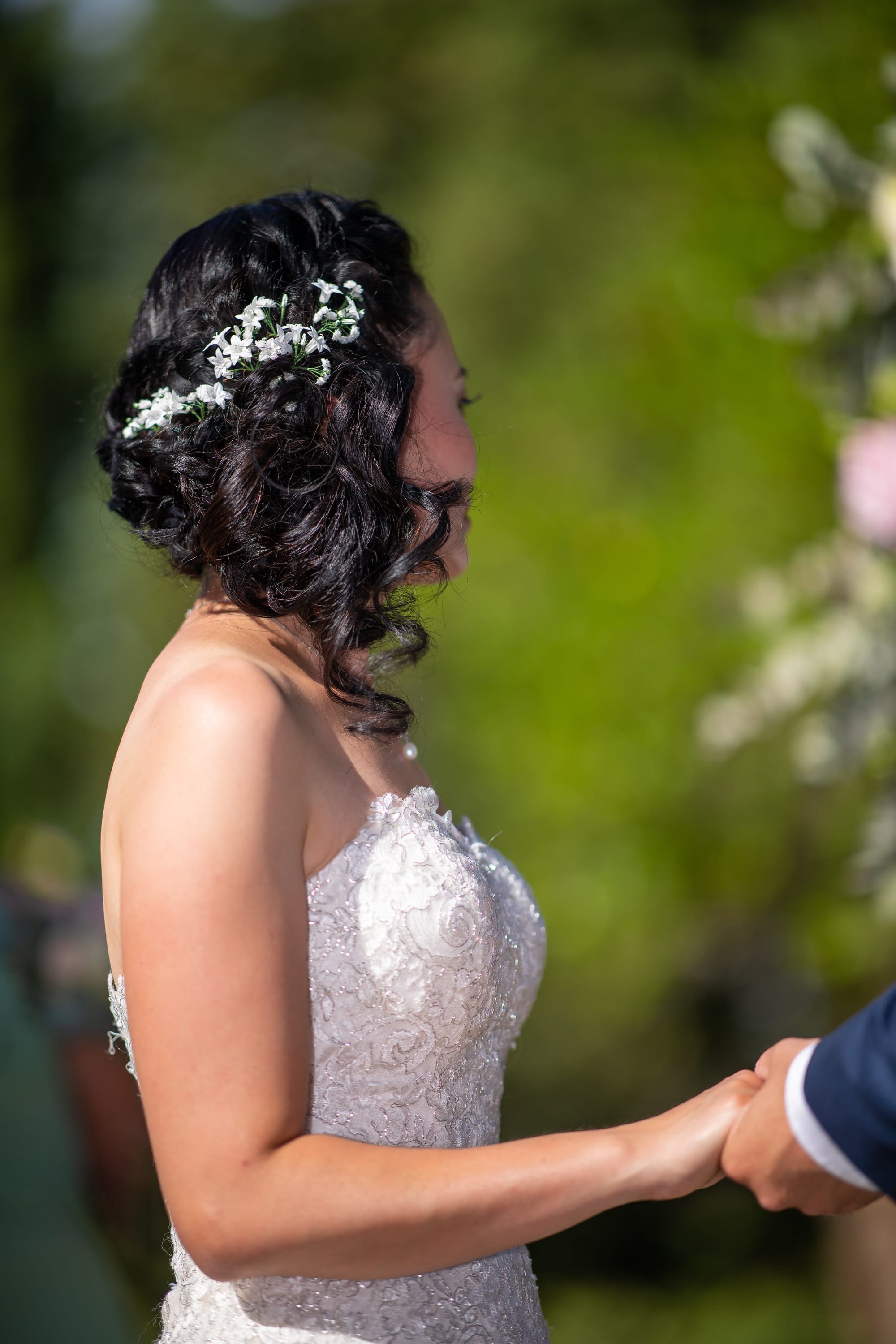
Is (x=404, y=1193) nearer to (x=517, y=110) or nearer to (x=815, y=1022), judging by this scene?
(x=815, y=1022)

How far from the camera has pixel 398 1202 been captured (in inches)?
42.5

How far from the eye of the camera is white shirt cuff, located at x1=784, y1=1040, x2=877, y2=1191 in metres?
1.16

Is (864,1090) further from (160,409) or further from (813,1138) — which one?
(160,409)

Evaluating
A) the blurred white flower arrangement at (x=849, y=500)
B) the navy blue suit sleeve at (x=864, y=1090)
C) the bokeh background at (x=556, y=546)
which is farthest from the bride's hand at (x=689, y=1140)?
the bokeh background at (x=556, y=546)

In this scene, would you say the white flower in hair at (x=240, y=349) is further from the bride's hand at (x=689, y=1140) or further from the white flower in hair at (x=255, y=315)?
the bride's hand at (x=689, y=1140)

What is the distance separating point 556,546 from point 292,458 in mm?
1986

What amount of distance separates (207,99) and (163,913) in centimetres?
360

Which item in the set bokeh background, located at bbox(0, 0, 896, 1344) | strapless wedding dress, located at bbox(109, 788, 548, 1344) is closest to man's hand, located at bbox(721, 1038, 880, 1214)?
strapless wedding dress, located at bbox(109, 788, 548, 1344)

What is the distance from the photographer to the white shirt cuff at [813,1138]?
116cm

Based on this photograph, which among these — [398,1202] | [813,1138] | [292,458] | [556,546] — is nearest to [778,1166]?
[813,1138]

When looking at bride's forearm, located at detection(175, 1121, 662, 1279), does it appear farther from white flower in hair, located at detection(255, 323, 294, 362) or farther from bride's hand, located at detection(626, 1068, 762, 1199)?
white flower in hair, located at detection(255, 323, 294, 362)

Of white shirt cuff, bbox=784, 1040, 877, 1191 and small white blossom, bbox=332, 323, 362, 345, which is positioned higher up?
small white blossom, bbox=332, 323, 362, 345

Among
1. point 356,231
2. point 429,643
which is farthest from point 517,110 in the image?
point 429,643

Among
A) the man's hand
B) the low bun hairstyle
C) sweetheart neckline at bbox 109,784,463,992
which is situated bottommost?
the man's hand
